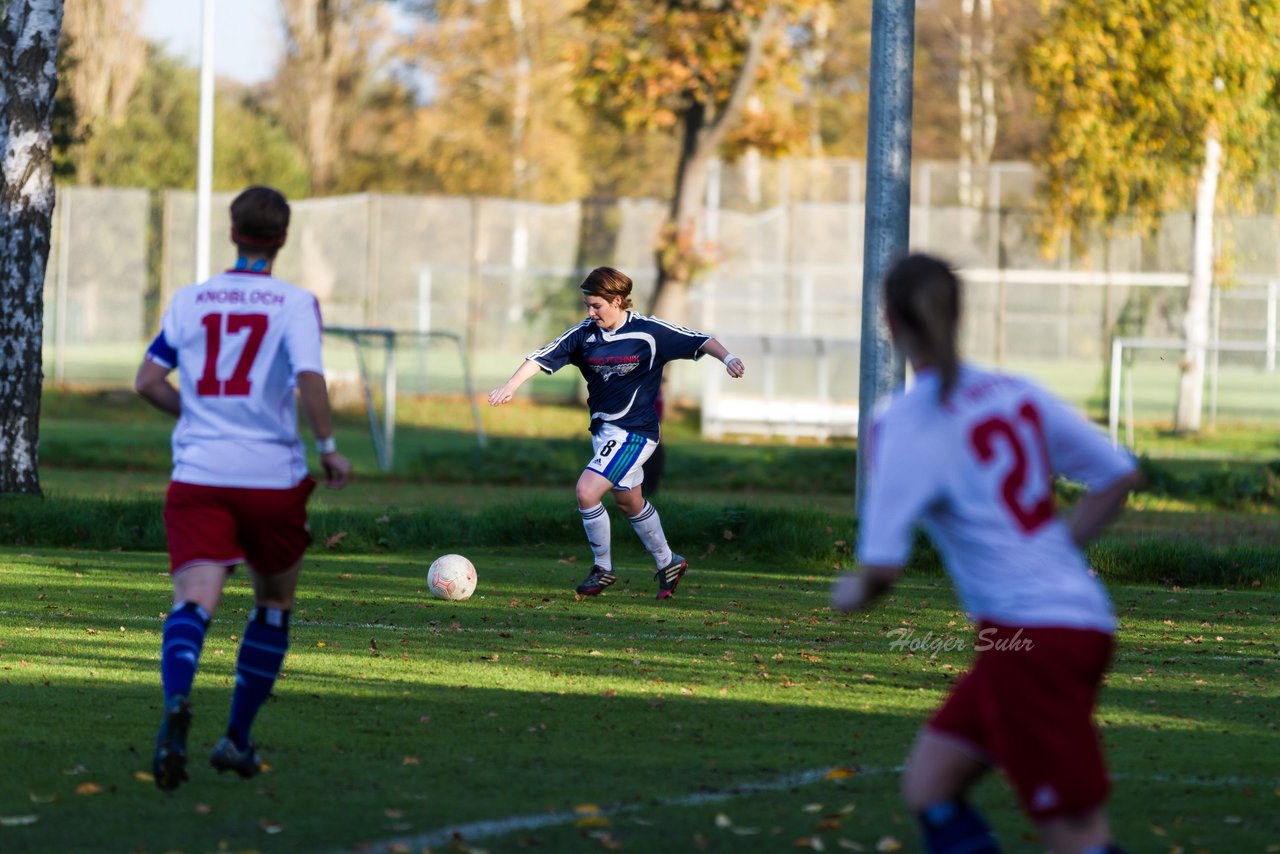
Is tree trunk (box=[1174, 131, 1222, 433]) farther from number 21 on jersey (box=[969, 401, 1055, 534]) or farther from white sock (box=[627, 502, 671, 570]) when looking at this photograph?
number 21 on jersey (box=[969, 401, 1055, 534])

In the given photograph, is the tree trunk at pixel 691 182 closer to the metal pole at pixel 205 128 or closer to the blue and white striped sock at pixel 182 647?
the metal pole at pixel 205 128

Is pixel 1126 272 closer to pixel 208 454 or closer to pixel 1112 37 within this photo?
pixel 1112 37

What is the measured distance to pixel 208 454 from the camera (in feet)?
17.4

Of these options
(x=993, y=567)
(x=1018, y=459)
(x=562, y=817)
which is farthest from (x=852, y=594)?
(x=562, y=817)

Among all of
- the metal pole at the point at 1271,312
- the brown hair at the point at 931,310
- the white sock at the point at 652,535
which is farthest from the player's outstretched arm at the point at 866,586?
the metal pole at the point at 1271,312

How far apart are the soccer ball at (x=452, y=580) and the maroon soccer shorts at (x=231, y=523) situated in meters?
4.26

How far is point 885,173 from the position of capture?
1208 centimetres

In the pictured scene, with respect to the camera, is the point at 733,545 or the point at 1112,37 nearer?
the point at 733,545

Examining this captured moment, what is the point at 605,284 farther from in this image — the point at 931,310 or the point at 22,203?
the point at 931,310

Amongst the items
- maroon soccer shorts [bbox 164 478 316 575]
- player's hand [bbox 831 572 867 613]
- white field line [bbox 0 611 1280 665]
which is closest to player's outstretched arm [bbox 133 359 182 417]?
maroon soccer shorts [bbox 164 478 316 575]

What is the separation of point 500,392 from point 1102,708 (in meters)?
3.96

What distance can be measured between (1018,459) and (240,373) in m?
2.62

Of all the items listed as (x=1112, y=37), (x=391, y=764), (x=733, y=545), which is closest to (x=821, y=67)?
(x=1112, y=37)

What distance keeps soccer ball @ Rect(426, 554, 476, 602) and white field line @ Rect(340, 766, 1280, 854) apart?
4.30 m
